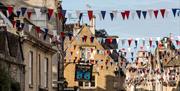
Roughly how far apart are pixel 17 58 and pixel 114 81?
2315 inches

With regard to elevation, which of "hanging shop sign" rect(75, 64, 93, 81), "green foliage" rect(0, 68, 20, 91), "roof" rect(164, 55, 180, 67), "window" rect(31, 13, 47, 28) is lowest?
"green foliage" rect(0, 68, 20, 91)

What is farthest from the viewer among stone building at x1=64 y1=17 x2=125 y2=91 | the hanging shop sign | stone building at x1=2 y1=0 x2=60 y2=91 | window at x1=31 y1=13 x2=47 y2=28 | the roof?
the roof

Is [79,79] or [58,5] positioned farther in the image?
[79,79]

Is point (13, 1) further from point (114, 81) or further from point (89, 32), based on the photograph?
point (114, 81)

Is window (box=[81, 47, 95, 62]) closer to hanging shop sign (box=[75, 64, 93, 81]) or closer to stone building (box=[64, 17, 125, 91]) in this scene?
stone building (box=[64, 17, 125, 91])

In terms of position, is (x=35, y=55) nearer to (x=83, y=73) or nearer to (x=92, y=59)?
(x=83, y=73)

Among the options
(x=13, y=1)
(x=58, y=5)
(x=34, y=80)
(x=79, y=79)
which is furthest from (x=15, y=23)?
(x=79, y=79)

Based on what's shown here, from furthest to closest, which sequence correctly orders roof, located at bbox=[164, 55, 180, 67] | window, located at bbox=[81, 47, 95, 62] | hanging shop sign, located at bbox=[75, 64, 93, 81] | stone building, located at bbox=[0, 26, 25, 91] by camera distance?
roof, located at bbox=[164, 55, 180, 67]
window, located at bbox=[81, 47, 95, 62]
hanging shop sign, located at bbox=[75, 64, 93, 81]
stone building, located at bbox=[0, 26, 25, 91]

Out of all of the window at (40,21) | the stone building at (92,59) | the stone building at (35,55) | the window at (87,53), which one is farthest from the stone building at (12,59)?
the window at (87,53)

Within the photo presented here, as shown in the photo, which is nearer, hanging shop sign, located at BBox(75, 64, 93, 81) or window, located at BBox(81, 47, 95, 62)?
hanging shop sign, located at BBox(75, 64, 93, 81)

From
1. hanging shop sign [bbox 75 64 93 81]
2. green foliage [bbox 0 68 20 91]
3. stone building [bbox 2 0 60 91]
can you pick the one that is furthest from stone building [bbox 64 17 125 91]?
green foliage [bbox 0 68 20 91]

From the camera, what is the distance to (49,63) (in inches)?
2105

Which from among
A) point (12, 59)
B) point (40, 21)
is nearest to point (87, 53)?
point (40, 21)

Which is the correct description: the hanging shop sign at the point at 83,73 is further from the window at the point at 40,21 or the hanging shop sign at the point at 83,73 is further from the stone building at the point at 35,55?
the stone building at the point at 35,55
